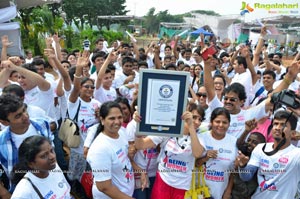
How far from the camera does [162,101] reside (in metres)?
2.88

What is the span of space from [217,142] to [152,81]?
100cm

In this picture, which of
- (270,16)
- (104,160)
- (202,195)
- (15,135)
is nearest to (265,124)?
(202,195)

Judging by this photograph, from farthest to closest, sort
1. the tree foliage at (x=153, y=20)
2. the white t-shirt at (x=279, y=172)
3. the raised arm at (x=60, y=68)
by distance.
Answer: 1. the tree foliage at (x=153, y=20)
2. the raised arm at (x=60, y=68)
3. the white t-shirt at (x=279, y=172)

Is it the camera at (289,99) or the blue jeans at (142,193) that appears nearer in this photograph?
the camera at (289,99)

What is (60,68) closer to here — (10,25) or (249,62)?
(249,62)

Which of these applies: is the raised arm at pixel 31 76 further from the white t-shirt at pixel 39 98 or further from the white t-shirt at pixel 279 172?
the white t-shirt at pixel 279 172

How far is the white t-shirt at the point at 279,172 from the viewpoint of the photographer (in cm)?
295

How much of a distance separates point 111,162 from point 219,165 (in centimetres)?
112

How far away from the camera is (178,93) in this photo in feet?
9.42

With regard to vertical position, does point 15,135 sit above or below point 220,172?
above

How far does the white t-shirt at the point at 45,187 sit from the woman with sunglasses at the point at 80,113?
1432 mm

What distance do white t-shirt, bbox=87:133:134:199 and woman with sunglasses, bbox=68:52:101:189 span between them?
3.79 ft

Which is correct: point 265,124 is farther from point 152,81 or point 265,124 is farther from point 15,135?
point 15,135

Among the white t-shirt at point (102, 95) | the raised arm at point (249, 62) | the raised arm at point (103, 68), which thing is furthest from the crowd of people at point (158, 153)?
the raised arm at point (249, 62)
